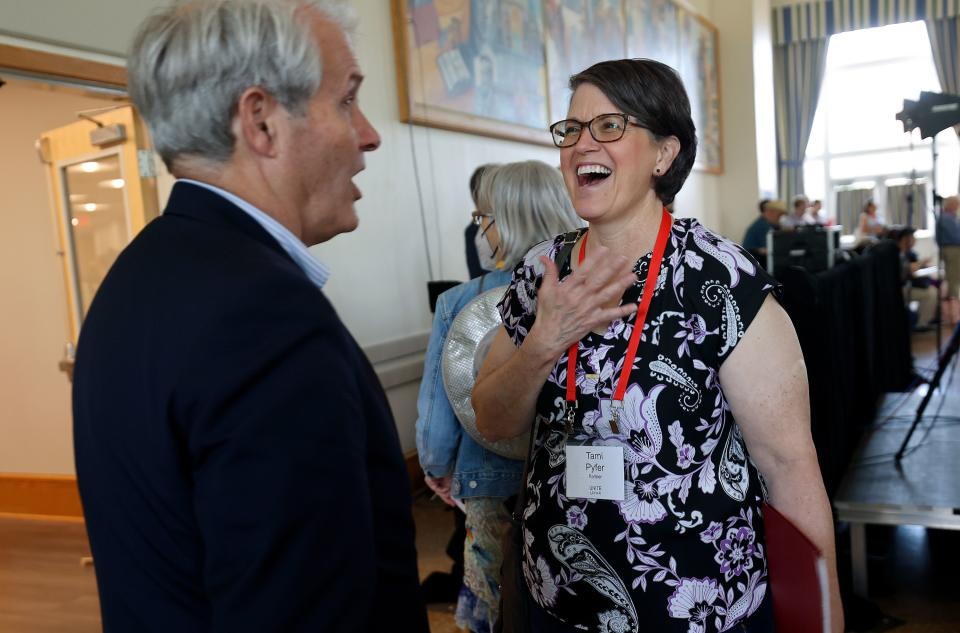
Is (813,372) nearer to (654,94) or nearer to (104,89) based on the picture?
(654,94)

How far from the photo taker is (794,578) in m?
1.47

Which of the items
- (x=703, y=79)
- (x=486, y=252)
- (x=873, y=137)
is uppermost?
(x=703, y=79)

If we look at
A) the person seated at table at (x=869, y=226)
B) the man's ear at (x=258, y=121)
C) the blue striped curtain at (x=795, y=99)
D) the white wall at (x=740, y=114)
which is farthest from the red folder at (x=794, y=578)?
the blue striped curtain at (x=795, y=99)

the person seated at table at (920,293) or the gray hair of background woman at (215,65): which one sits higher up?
the gray hair of background woman at (215,65)

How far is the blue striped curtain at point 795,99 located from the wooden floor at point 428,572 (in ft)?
39.4

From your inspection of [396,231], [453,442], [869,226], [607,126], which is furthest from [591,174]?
[869,226]

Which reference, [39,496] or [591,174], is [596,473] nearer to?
[591,174]

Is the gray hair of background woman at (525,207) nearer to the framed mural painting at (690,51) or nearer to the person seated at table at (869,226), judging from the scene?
the framed mural painting at (690,51)

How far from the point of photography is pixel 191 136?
91 cm

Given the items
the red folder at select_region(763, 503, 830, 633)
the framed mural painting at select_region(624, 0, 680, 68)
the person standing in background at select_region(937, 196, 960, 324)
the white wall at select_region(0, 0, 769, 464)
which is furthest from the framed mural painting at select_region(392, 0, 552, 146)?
the person standing in background at select_region(937, 196, 960, 324)

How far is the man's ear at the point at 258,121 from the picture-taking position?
893 mm

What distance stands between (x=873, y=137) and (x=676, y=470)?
17.1 meters

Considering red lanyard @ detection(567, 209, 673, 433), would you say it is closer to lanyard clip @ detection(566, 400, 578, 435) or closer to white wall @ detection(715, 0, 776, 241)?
lanyard clip @ detection(566, 400, 578, 435)

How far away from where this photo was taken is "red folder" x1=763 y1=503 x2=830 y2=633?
1417mm
